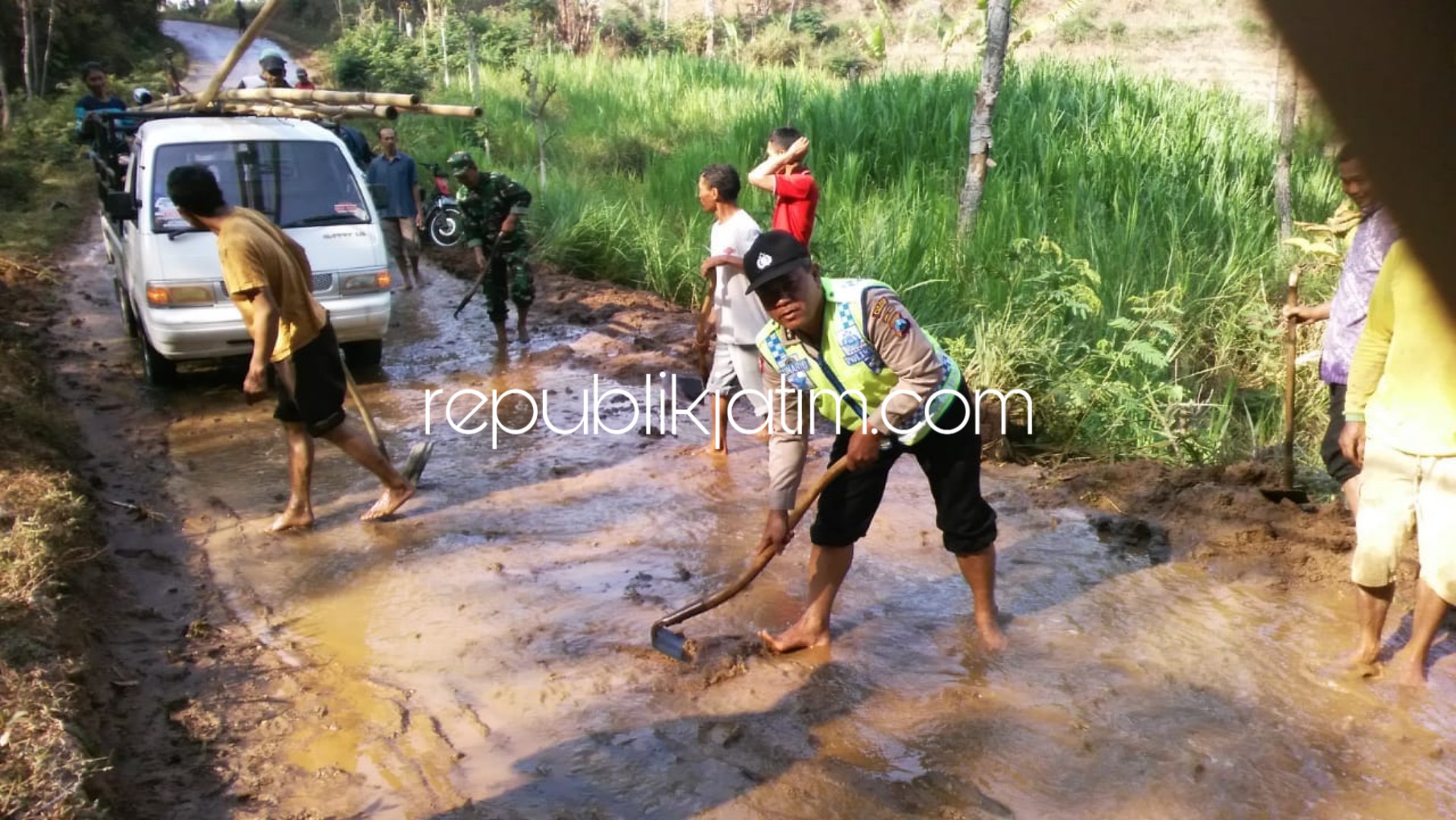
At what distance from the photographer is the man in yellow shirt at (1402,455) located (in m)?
3.34

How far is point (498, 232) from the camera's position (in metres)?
8.55

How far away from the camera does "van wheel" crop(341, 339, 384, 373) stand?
789 cm

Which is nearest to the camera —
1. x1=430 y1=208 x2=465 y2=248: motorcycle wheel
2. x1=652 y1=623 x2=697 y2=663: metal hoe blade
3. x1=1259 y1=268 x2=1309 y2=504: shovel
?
x1=652 y1=623 x2=697 y2=663: metal hoe blade

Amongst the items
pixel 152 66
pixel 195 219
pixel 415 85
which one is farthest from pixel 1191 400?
pixel 152 66

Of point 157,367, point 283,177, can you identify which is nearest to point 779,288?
point 283,177

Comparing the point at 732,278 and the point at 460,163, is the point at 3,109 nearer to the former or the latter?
the point at 460,163

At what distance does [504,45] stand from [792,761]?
86.3 ft

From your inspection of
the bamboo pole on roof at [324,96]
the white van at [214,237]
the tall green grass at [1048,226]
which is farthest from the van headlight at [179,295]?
the tall green grass at [1048,226]

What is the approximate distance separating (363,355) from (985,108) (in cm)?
486

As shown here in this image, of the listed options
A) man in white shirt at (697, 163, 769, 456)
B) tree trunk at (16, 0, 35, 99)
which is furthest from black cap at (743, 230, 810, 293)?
tree trunk at (16, 0, 35, 99)

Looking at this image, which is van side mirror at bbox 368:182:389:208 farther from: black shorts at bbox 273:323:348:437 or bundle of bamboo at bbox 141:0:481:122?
black shorts at bbox 273:323:348:437

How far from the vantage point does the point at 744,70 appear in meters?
18.4

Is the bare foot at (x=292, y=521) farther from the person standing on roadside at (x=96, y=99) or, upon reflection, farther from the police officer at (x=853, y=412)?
the person standing on roadside at (x=96, y=99)

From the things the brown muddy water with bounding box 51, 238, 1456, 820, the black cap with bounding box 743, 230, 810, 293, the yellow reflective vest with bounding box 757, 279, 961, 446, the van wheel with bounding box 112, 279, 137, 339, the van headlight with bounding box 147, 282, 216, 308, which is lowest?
the brown muddy water with bounding box 51, 238, 1456, 820
